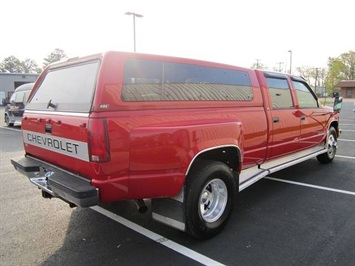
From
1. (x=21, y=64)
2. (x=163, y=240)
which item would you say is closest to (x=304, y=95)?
(x=163, y=240)

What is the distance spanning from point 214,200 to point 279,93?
2336mm

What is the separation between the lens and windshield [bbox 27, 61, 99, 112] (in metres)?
3.14

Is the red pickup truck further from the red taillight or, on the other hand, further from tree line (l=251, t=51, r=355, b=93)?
tree line (l=251, t=51, r=355, b=93)

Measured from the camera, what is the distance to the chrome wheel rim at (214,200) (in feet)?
12.1

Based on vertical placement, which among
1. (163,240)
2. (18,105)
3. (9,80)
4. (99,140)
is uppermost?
(9,80)

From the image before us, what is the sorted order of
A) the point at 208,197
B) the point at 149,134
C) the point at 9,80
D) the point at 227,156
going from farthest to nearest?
the point at 9,80 < the point at 227,156 < the point at 208,197 < the point at 149,134

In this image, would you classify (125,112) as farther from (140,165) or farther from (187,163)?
(187,163)

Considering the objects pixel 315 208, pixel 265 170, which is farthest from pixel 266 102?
pixel 315 208

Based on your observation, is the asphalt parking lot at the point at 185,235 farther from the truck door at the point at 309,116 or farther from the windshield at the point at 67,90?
the windshield at the point at 67,90

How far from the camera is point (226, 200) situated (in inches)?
148

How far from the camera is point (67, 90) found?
3594 millimetres

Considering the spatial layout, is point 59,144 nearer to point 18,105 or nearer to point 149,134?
point 149,134

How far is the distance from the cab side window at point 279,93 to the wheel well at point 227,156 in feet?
4.41

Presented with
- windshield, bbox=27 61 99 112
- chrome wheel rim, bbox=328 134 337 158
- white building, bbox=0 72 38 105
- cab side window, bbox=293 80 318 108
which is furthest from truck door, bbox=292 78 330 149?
white building, bbox=0 72 38 105
